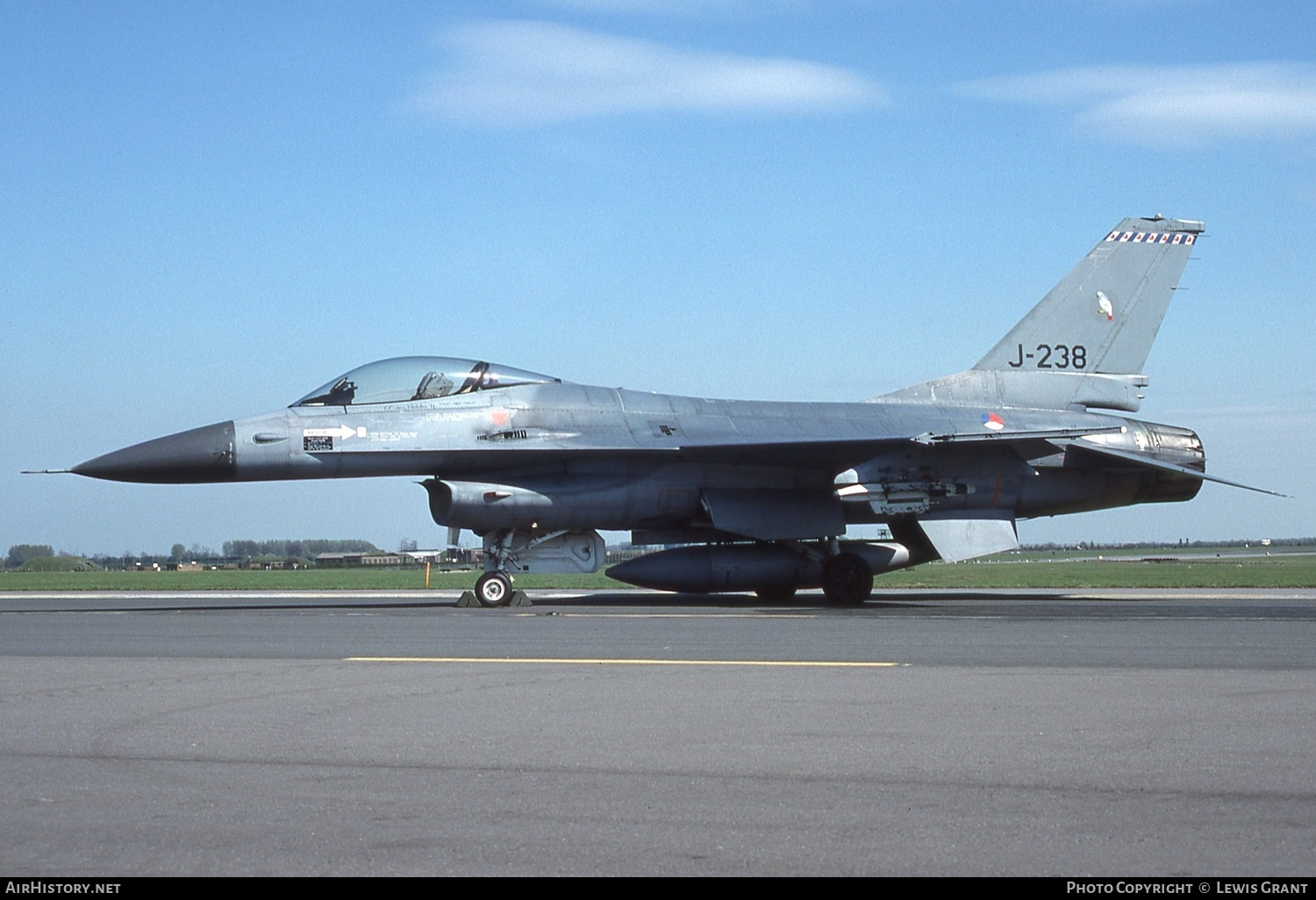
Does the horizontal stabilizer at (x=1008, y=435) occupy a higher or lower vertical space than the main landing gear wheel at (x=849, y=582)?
higher

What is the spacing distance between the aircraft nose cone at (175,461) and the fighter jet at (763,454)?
2cm

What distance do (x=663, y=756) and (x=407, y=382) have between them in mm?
12711

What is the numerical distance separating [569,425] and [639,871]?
1458 centimetres

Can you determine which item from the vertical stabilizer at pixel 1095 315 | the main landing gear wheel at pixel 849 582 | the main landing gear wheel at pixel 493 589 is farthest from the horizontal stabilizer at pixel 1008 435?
the main landing gear wheel at pixel 493 589

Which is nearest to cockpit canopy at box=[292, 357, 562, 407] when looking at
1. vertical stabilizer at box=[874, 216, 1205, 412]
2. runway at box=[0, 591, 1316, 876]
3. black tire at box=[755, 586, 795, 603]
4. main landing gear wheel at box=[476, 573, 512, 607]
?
main landing gear wheel at box=[476, 573, 512, 607]

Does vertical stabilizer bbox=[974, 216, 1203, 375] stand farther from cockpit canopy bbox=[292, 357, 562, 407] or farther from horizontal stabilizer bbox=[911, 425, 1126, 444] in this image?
cockpit canopy bbox=[292, 357, 562, 407]

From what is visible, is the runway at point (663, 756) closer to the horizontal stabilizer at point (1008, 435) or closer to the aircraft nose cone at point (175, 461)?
the aircraft nose cone at point (175, 461)

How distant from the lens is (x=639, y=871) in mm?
3877

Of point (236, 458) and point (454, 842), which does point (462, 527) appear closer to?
point (236, 458)

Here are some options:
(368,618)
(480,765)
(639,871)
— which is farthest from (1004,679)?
(368,618)

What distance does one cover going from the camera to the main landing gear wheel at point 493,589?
17578 millimetres

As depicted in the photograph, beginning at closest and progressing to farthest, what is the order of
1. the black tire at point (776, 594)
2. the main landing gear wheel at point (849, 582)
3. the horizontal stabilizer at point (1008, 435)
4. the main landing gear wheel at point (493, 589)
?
the main landing gear wheel at point (493, 589) < the horizontal stabilizer at point (1008, 435) < the main landing gear wheel at point (849, 582) < the black tire at point (776, 594)

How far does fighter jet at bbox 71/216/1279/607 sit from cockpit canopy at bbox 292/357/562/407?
3cm

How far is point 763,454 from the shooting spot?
1852 centimetres
